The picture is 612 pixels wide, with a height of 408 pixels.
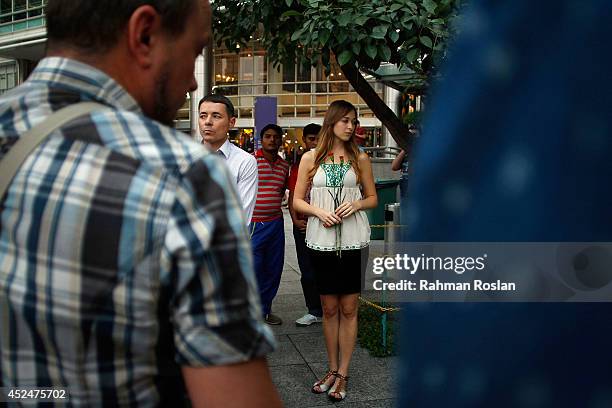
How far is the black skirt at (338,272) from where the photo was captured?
407 cm

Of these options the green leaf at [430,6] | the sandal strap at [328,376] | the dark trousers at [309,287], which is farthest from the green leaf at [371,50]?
the dark trousers at [309,287]

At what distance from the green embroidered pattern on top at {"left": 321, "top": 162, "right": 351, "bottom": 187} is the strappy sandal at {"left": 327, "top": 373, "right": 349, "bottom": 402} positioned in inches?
51.2

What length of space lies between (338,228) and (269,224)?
1.72 metres

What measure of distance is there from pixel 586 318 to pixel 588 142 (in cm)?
20

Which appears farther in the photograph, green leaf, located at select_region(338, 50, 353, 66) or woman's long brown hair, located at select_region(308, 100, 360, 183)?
woman's long brown hair, located at select_region(308, 100, 360, 183)

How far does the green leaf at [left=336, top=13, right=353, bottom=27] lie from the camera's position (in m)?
A: 3.78

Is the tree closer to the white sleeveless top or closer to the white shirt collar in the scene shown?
the white sleeveless top

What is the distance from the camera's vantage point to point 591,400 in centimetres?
69

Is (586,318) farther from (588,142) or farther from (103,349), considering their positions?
(103,349)

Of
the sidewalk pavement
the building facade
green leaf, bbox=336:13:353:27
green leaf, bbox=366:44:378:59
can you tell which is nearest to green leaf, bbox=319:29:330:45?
green leaf, bbox=336:13:353:27

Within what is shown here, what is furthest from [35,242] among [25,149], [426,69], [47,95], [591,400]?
[426,69]

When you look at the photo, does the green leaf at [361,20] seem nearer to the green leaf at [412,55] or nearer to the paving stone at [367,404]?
the green leaf at [412,55]

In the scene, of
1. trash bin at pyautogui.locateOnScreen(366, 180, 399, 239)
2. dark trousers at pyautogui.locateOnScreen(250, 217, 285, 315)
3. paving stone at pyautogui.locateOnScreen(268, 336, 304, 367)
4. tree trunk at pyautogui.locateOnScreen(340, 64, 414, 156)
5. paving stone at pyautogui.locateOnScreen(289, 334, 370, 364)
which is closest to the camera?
paving stone at pyautogui.locateOnScreen(268, 336, 304, 367)

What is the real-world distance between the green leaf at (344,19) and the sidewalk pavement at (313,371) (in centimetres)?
220
